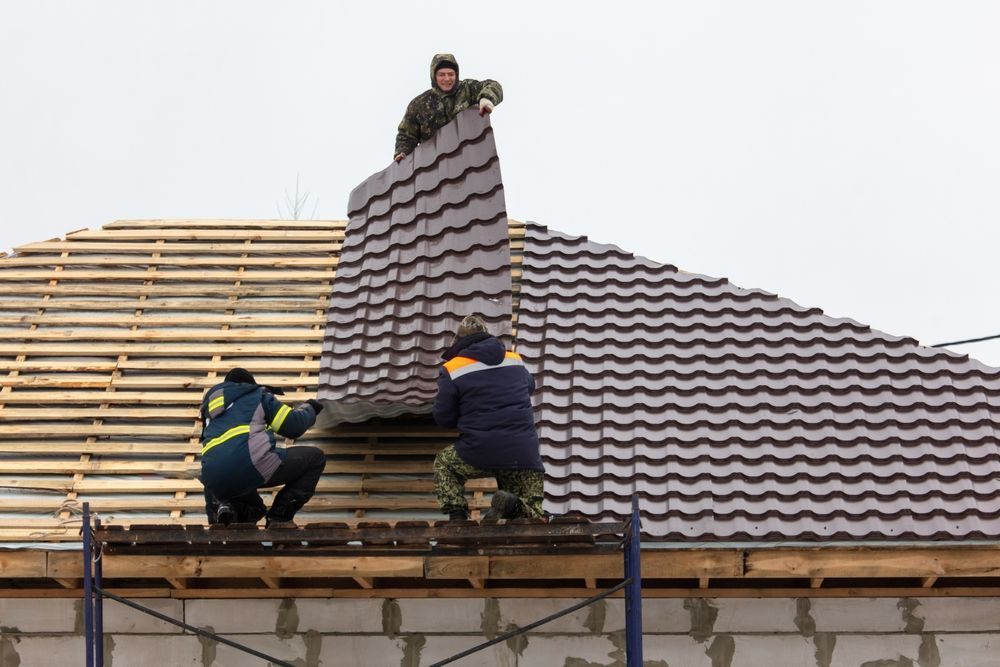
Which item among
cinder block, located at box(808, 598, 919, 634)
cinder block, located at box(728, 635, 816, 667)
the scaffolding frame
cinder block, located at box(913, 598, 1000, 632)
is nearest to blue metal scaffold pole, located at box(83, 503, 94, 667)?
the scaffolding frame

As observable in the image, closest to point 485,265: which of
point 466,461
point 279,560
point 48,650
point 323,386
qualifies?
point 323,386

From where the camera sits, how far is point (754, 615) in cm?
973

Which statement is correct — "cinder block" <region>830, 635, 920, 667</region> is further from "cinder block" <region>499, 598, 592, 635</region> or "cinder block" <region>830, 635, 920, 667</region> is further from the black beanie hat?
the black beanie hat

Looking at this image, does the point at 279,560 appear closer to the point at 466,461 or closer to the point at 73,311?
the point at 466,461

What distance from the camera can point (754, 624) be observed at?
9.73 meters

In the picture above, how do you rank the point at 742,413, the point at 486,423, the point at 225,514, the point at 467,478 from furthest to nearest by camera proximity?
the point at 742,413
the point at 467,478
the point at 486,423
the point at 225,514

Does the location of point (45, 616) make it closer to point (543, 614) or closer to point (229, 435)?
point (229, 435)

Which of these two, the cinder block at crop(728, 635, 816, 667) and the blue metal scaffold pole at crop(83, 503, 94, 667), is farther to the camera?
the cinder block at crop(728, 635, 816, 667)

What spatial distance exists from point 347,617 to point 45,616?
2013mm

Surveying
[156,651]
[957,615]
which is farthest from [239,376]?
[957,615]

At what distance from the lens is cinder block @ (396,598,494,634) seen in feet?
32.1

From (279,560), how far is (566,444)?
2.39 m

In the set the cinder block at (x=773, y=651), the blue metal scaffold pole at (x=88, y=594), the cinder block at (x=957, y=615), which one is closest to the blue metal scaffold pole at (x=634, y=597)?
the cinder block at (x=773, y=651)

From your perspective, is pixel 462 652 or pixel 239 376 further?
pixel 239 376
